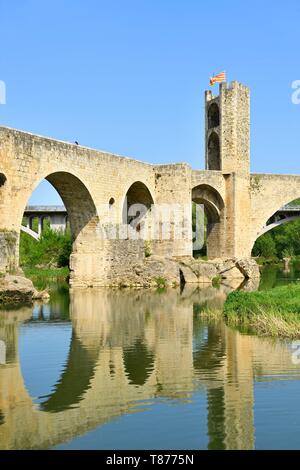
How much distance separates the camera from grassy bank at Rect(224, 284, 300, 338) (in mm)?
→ 11305

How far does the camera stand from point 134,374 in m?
8.58

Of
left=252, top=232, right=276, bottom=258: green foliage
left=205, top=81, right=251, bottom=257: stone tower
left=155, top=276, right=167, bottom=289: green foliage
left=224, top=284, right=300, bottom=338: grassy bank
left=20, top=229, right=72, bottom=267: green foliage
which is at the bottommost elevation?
left=224, top=284, right=300, bottom=338: grassy bank

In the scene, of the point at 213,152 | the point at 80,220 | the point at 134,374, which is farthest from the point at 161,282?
the point at 134,374

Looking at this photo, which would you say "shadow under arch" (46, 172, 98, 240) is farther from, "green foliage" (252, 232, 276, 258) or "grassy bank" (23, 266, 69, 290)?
"green foliage" (252, 232, 276, 258)

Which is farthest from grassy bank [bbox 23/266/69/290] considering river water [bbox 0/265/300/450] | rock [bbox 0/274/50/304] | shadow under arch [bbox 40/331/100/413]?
shadow under arch [bbox 40/331/100/413]

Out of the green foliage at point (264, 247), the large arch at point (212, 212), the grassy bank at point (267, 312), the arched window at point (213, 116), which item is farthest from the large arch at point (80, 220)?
the green foliage at point (264, 247)

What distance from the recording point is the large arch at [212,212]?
29547 millimetres

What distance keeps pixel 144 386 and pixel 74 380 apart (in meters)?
0.95

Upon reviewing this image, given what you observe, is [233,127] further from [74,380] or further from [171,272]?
[74,380]

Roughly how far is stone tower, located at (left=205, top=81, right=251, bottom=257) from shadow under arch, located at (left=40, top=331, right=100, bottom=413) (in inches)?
768

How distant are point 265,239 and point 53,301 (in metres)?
37.2

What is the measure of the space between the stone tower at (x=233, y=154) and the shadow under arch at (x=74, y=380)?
1950 centimetres
